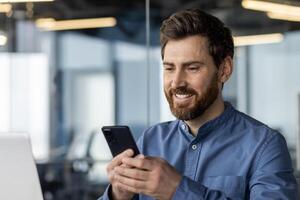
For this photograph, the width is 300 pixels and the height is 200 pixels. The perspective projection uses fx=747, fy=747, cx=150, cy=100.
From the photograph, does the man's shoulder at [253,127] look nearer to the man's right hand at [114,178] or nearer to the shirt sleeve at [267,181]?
the shirt sleeve at [267,181]

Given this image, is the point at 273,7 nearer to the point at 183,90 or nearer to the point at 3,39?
the point at 3,39

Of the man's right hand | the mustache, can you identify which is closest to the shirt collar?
the mustache

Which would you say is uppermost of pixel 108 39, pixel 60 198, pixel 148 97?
pixel 108 39

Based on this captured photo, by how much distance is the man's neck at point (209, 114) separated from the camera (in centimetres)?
172

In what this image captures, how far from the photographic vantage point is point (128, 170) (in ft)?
4.95

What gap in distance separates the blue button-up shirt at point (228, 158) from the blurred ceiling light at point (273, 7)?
16.8 feet

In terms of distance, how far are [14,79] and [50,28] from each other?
24.3 inches

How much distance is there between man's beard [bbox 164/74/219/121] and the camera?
164cm

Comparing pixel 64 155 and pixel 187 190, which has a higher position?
pixel 187 190

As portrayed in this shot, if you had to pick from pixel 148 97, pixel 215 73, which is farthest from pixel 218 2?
pixel 215 73

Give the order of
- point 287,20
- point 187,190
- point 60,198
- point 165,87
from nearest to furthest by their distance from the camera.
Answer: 1. point 187,190
2. point 165,87
3. point 287,20
4. point 60,198

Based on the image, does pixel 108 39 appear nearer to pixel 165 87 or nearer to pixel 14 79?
pixel 14 79

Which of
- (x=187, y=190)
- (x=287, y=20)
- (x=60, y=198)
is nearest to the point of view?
(x=187, y=190)

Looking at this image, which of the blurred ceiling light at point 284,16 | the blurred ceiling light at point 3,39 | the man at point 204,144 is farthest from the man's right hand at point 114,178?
the blurred ceiling light at point 3,39
